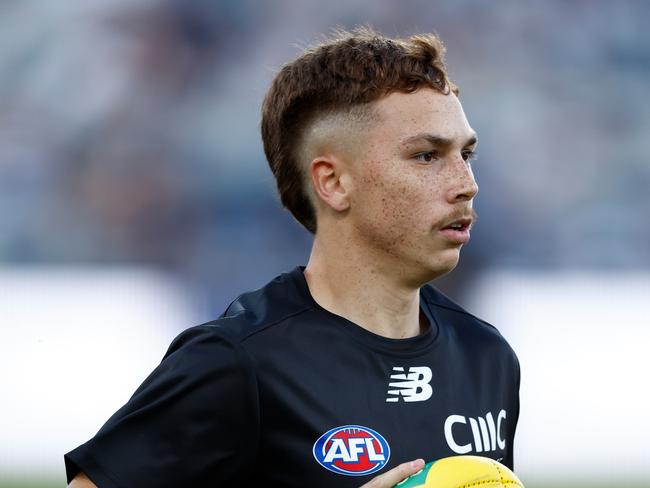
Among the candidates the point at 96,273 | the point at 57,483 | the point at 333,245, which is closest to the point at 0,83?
the point at 96,273

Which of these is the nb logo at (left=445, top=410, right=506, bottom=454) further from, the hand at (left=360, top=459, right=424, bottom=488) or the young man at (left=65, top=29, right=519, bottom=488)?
the hand at (left=360, top=459, right=424, bottom=488)

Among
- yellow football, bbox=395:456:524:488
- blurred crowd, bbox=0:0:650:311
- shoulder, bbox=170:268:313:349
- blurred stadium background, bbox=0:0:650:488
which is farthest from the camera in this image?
blurred crowd, bbox=0:0:650:311

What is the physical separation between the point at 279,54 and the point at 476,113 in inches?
89.4

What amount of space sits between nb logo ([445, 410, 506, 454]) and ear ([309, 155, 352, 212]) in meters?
0.67

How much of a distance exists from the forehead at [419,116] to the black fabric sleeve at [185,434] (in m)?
0.77

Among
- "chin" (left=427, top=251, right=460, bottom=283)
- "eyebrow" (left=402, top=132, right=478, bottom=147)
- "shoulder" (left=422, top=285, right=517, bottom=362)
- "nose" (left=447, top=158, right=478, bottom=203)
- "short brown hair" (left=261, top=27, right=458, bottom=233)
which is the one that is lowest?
"shoulder" (left=422, top=285, right=517, bottom=362)

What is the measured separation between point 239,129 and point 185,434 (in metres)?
9.06

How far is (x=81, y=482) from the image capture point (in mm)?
2615

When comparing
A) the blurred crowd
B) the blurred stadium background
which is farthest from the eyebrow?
the blurred crowd

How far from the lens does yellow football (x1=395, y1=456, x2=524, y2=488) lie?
2.45m

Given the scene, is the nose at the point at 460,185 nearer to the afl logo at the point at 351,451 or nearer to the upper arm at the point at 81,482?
the afl logo at the point at 351,451

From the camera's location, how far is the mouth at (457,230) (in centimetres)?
285

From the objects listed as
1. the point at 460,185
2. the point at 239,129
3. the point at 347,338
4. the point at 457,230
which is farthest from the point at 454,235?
the point at 239,129

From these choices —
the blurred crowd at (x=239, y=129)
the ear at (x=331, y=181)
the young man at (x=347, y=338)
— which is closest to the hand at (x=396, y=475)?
the young man at (x=347, y=338)
